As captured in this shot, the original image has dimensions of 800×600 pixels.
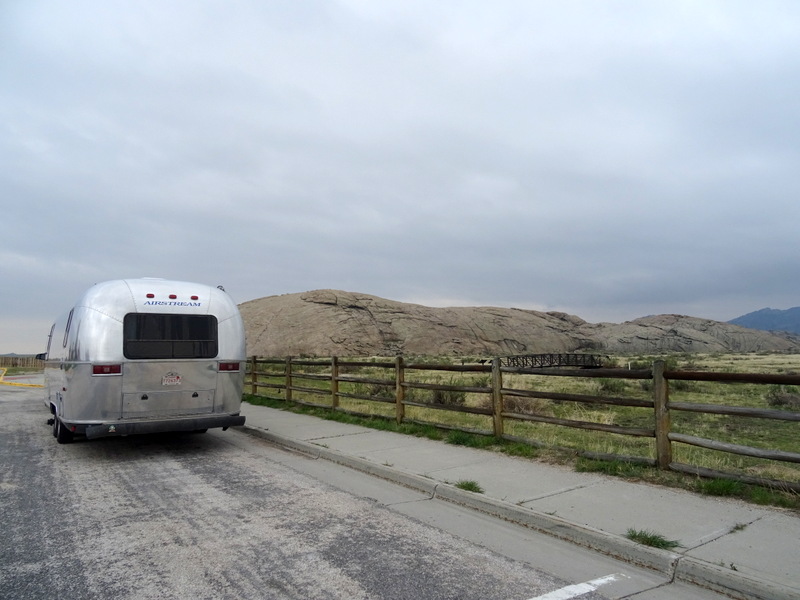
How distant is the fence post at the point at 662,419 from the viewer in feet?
23.6

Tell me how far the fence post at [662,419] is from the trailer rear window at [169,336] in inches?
268

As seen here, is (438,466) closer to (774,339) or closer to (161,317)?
(161,317)

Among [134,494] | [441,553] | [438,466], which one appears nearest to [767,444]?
[438,466]

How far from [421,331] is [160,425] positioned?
5209 cm

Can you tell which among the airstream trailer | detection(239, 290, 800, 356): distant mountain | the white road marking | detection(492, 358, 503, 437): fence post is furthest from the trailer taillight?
detection(239, 290, 800, 356): distant mountain

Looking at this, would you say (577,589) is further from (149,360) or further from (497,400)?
(149,360)

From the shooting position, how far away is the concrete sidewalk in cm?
457

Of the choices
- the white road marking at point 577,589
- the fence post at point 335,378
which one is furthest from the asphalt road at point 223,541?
the fence post at point 335,378

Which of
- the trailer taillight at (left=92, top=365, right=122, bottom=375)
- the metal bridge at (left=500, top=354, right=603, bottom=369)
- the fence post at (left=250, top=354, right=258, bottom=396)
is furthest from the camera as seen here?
the metal bridge at (left=500, top=354, right=603, bottom=369)

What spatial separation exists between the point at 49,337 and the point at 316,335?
41.1 m

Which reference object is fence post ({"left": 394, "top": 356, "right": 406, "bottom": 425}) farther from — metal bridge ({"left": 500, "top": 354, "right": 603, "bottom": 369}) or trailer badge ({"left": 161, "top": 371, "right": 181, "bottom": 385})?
metal bridge ({"left": 500, "top": 354, "right": 603, "bottom": 369})

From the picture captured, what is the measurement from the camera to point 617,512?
5957mm

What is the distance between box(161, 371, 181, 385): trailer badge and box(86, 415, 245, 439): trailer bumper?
58cm

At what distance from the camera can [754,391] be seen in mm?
22172
